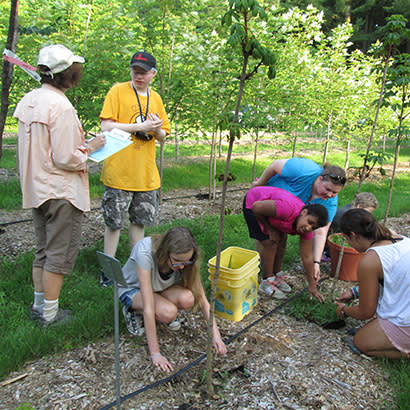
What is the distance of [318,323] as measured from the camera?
2.81 m

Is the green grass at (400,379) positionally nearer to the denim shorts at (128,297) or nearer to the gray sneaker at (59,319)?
the denim shorts at (128,297)

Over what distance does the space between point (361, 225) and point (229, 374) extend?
1.22m

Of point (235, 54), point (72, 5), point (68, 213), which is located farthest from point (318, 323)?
point (72, 5)

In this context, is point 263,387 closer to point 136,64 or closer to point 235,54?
point 136,64

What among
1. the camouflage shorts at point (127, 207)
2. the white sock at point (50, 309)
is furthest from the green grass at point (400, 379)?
the white sock at point (50, 309)

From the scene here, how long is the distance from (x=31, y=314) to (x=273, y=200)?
194 cm

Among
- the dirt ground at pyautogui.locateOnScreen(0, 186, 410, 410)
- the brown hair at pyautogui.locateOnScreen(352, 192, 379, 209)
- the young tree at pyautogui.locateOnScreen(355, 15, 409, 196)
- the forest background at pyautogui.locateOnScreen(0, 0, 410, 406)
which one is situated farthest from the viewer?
the forest background at pyautogui.locateOnScreen(0, 0, 410, 406)

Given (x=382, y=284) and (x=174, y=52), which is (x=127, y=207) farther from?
(x=174, y=52)

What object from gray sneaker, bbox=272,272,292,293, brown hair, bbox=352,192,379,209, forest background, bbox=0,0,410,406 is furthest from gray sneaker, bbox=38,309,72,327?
brown hair, bbox=352,192,379,209

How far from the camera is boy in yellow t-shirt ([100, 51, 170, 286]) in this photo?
2.81m

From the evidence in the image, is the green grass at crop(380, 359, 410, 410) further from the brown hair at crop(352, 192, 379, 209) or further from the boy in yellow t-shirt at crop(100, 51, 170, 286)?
the boy in yellow t-shirt at crop(100, 51, 170, 286)

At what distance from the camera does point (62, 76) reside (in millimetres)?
2207

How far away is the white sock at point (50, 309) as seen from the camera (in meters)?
2.40

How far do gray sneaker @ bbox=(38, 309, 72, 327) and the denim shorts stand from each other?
1.33 feet
